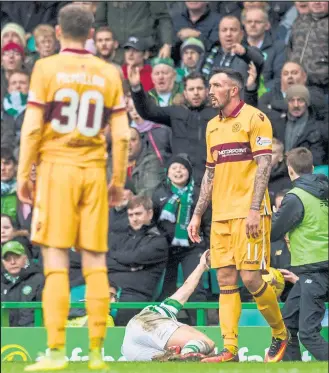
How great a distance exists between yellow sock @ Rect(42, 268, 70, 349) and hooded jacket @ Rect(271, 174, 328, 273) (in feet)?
11.3

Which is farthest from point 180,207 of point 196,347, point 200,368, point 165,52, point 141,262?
point 200,368

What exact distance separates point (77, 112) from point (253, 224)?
2.14 meters

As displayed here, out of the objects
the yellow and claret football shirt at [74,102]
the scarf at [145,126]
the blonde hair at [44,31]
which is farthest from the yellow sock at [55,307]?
the blonde hair at [44,31]

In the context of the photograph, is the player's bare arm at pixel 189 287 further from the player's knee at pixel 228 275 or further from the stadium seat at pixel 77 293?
the stadium seat at pixel 77 293

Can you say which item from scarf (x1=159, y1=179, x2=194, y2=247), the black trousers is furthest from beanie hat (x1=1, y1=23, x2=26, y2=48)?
the black trousers

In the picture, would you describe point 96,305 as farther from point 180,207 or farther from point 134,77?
point 134,77

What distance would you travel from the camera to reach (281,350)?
10.5 metres

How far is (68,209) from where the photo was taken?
802 cm

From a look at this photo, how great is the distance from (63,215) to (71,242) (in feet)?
0.65

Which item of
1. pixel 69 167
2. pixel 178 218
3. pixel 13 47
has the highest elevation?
pixel 13 47

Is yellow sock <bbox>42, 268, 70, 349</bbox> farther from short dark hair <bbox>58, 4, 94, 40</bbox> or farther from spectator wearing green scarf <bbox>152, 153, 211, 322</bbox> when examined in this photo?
spectator wearing green scarf <bbox>152, 153, 211, 322</bbox>

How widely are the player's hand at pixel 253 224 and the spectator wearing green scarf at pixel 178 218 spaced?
3729mm

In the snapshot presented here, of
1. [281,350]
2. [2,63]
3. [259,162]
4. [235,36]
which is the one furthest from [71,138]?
[2,63]

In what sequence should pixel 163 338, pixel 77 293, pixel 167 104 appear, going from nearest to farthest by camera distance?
pixel 163 338, pixel 77 293, pixel 167 104
